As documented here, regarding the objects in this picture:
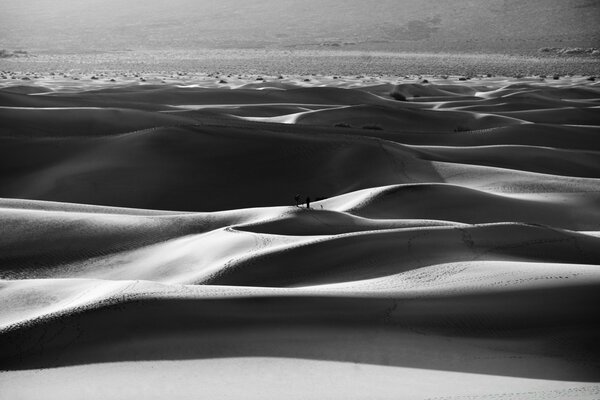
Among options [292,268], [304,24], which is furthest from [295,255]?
[304,24]

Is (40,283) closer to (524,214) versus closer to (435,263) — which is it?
(435,263)

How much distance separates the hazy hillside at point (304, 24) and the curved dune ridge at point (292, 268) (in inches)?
1828

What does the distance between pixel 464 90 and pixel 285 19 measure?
62726 mm

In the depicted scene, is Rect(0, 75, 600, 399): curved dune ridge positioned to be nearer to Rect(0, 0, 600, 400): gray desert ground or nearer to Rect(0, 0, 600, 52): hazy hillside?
Rect(0, 0, 600, 400): gray desert ground

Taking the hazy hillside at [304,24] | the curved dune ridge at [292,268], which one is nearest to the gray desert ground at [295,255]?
the curved dune ridge at [292,268]

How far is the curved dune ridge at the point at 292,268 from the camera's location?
297 centimetres

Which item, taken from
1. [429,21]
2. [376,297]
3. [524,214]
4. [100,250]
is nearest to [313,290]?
[376,297]

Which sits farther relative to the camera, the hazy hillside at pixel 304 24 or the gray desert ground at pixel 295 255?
the hazy hillside at pixel 304 24

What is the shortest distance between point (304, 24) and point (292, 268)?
74.9 meters

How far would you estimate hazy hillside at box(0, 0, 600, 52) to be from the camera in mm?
61531

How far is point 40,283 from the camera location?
4.06 metres

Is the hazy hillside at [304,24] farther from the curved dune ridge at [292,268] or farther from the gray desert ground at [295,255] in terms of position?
the curved dune ridge at [292,268]

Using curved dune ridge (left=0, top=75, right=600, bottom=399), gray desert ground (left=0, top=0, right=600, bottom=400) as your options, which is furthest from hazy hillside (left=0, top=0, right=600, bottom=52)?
curved dune ridge (left=0, top=75, right=600, bottom=399)

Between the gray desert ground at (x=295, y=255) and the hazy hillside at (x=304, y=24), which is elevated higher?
the hazy hillside at (x=304, y=24)
